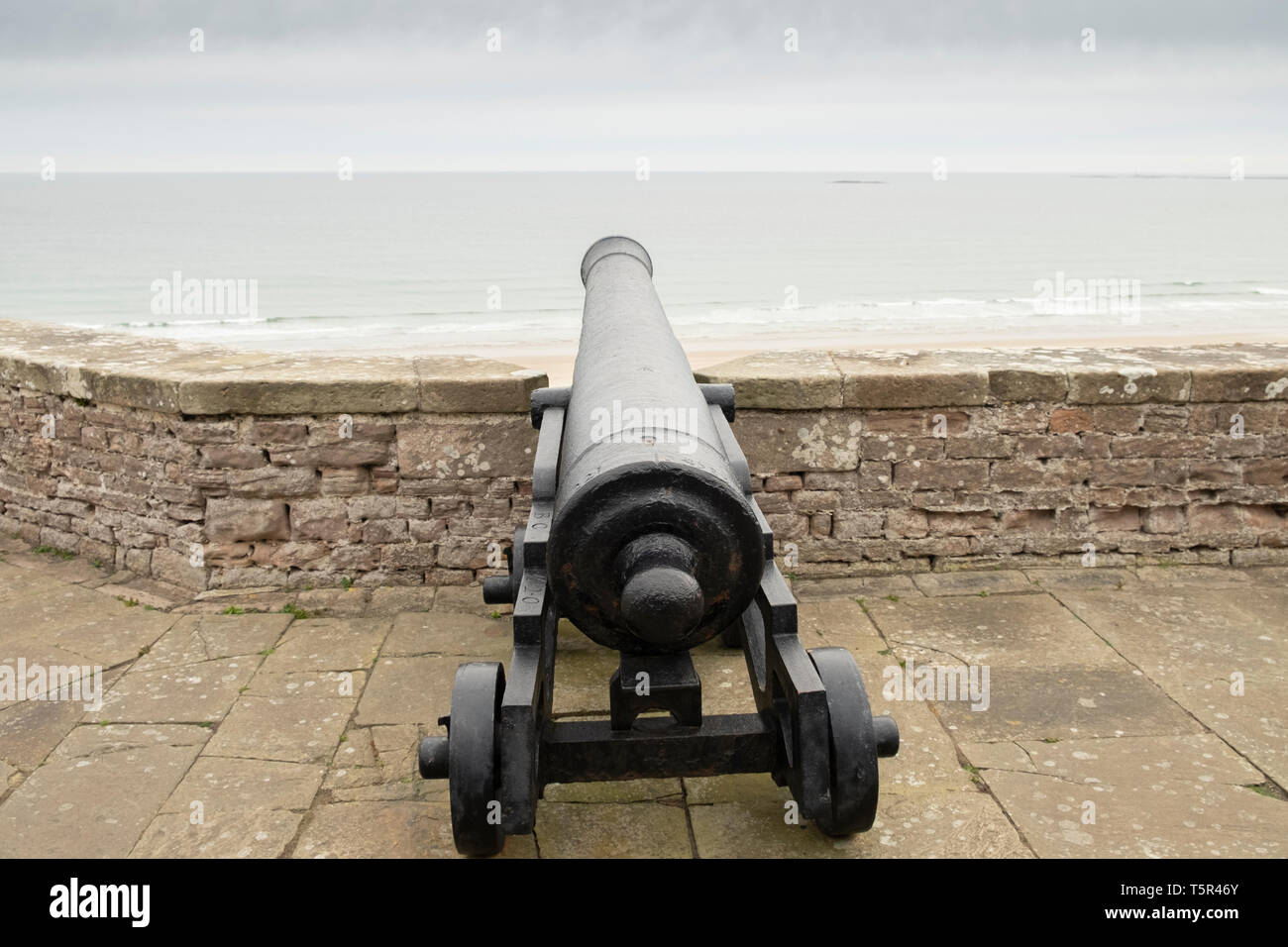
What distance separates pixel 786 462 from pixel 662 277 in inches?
1155

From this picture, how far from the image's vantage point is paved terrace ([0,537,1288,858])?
2.95m

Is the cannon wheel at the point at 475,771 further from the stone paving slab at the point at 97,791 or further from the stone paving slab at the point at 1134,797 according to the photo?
the stone paving slab at the point at 1134,797

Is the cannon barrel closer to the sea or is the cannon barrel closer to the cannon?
the cannon

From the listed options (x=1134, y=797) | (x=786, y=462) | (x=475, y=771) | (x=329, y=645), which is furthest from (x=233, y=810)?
(x=786, y=462)

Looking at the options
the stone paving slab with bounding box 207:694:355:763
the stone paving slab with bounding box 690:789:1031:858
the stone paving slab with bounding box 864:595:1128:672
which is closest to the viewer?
the stone paving slab with bounding box 690:789:1031:858

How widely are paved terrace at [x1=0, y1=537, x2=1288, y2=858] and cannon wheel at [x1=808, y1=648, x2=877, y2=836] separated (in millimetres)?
160

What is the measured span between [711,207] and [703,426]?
80265mm

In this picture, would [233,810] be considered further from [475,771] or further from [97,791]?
[475,771]

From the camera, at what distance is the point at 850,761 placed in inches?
107

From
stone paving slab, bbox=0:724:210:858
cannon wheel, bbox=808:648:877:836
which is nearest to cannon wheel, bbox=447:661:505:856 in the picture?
cannon wheel, bbox=808:648:877:836

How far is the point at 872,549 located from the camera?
4949mm

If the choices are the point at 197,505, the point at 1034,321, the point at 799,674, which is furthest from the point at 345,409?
the point at 1034,321

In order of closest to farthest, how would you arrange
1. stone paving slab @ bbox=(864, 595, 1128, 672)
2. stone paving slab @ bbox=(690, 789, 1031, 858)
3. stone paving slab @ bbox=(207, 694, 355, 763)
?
1. stone paving slab @ bbox=(690, 789, 1031, 858)
2. stone paving slab @ bbox=(207, 694, 355, 763)
3. stone paving slab @ bbox=(864, 595, 1128, 672)

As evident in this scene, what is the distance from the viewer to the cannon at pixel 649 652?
242 centimetres
